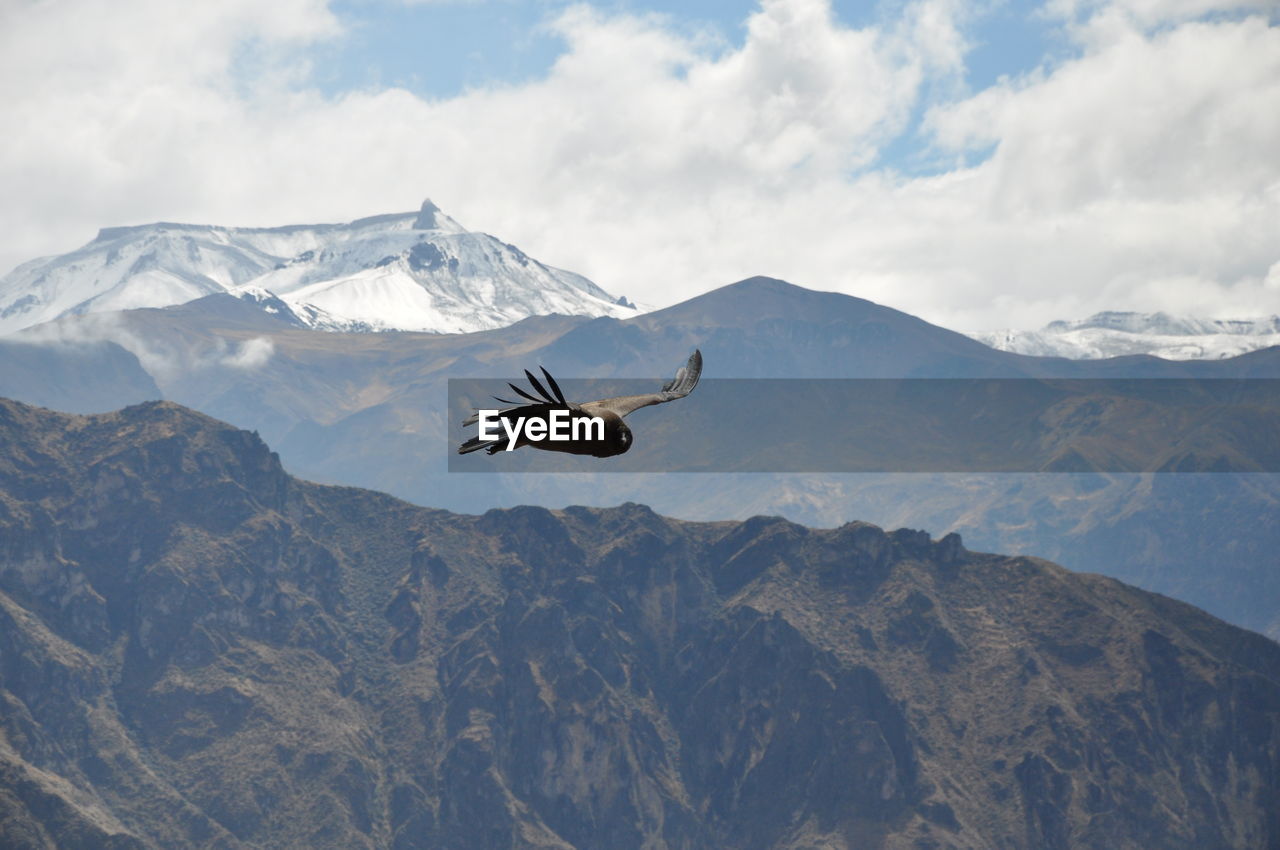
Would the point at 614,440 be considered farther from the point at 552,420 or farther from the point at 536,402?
the point at 536,402

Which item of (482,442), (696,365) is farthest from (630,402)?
(482,442)

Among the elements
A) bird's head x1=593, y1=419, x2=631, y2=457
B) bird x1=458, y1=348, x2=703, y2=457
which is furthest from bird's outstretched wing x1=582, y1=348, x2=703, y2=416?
bird x1=458, y1=348, x2=703, y2=457

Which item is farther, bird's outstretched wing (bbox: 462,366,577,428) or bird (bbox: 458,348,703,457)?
bird's outstretched wing (bbox: 462,366,577,428)

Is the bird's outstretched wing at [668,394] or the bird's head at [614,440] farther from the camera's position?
the bird's outstretched wing at [668,394]

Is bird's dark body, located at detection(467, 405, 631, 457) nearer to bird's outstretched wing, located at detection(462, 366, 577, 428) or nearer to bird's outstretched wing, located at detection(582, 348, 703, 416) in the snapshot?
bird's outstretched wing, located at detection(462, 366, 577, 428)

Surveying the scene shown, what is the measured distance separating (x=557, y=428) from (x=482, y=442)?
7.98 feet

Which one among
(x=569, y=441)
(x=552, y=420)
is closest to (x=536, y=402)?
(x=552, y=420)

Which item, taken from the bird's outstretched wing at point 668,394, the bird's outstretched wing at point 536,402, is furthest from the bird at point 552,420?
the bird's outstretched wing at point 668,394

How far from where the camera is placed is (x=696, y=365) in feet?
236

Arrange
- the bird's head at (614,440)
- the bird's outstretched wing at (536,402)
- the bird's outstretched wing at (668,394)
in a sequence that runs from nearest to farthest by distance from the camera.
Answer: the bird's outstretched wing at (536,402)
the bird's head at (614,440)
the bird's outstretched wing at (668,394)

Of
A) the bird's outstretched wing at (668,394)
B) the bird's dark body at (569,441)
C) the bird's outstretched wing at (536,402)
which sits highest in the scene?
the bird's outstretched wing at (668,394)

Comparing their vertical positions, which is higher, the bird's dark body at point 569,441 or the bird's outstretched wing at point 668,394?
the bird's outstretched wing at point 668,394

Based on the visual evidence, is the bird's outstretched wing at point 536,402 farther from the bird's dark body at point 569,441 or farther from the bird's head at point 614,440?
the bird's head at point 614,440

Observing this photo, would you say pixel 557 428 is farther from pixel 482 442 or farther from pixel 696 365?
pixel 696 365
